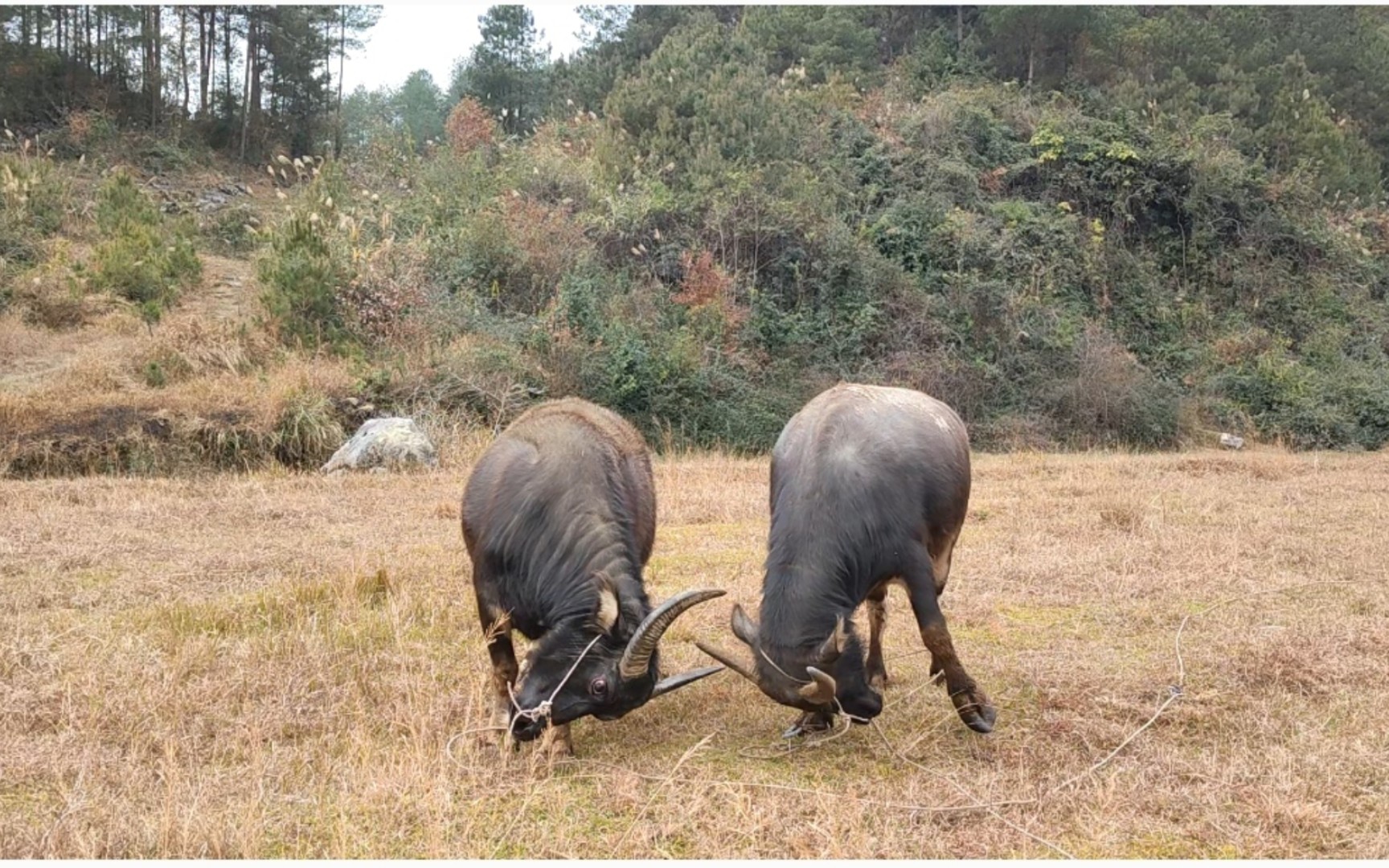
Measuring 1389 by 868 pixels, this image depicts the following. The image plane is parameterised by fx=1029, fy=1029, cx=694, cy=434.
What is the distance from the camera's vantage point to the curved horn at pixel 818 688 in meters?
4.38

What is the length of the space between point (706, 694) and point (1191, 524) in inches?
264

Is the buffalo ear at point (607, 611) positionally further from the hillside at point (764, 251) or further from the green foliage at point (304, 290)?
the green foliage at point (304, 290)

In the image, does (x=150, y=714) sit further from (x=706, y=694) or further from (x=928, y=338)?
(x=928, y=338)

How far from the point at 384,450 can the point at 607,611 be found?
995cm

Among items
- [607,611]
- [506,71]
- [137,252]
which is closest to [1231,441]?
Answer: [607,611]

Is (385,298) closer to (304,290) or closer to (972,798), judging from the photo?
(304,290)

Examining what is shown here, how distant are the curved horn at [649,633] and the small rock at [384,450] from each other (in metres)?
9.88

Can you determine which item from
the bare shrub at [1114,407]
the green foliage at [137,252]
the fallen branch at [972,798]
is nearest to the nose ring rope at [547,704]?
the fallen branch at [972,798]

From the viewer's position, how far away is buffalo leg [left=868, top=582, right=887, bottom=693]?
5.86 m

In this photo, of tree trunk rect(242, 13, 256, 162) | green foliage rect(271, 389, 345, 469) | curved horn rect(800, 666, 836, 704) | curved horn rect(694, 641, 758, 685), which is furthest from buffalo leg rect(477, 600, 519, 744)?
tree trunk rect(242, 13, 256, 162)

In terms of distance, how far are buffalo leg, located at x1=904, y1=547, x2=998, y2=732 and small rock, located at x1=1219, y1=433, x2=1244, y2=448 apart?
17.2m

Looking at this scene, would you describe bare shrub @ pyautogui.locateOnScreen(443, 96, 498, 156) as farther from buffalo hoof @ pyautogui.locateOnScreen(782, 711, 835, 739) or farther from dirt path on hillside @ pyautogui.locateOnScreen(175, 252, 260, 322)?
buffalo hoof @ pyautogui.locateOnScreen(782, 711, 835, 739)

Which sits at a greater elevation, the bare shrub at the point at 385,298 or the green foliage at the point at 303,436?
the bare shrub at the point at 385,298

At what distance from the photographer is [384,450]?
13.8 meters
